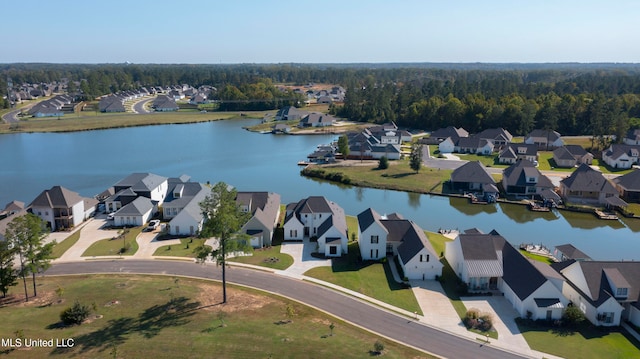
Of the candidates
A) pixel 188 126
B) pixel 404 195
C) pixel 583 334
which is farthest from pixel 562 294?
pixel 188 126

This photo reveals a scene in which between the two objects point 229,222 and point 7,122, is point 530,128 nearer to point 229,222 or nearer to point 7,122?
point 229,222

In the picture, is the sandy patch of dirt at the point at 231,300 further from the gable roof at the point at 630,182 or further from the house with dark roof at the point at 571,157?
the house with dark roof at the point at 571,157

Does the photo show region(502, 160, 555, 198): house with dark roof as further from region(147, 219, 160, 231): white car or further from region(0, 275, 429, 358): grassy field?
region(147, 219, 160, 231): white car

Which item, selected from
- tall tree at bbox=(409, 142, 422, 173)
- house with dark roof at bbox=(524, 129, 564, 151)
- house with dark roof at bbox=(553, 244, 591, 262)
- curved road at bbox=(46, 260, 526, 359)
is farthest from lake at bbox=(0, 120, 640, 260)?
house with dark roof at bbox=(524, 129, 564, 151)

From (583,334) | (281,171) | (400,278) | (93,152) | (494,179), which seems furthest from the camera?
(93,152)

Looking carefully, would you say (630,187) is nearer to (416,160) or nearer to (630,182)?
(630,182)
